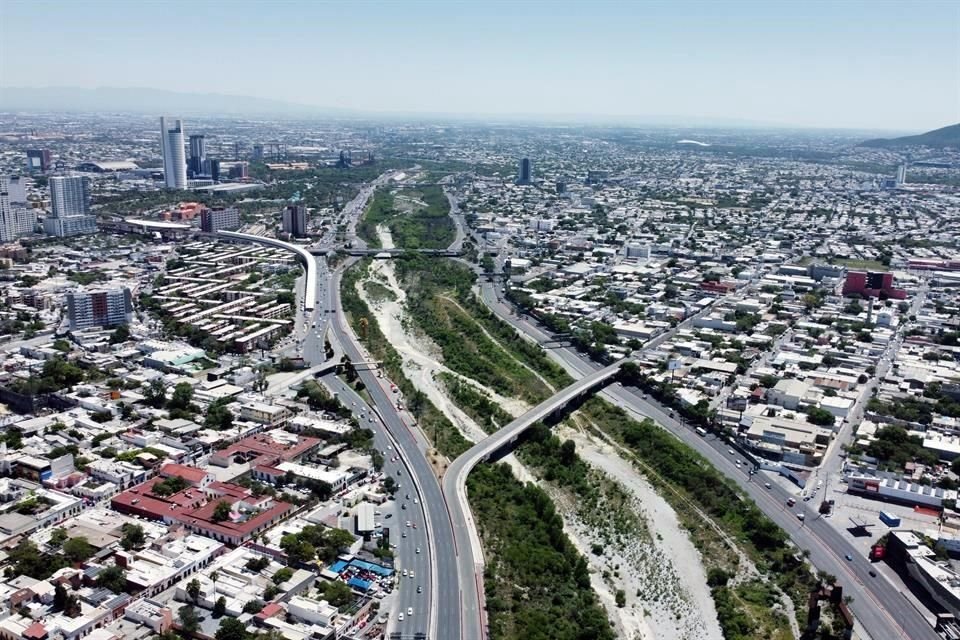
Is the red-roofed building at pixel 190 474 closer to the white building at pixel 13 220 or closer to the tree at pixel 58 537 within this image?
the tree at pixel 58 537

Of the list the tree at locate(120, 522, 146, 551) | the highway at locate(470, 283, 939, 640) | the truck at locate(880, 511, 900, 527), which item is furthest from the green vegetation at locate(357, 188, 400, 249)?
the truck at locate(880, 511, 900, 527)

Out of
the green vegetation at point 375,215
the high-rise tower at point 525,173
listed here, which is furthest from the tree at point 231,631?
the high-rise tower at point 525,173

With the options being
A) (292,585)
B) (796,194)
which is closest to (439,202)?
(796,194)

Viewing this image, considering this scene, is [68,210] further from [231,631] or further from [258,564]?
[231,631]

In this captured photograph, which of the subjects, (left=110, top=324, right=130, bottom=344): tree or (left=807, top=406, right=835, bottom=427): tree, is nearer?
(left=807, top=406, right=835, bottom=427): tree

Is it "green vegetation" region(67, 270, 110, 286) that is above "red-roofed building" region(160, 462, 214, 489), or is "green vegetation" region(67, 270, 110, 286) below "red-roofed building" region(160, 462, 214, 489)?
above

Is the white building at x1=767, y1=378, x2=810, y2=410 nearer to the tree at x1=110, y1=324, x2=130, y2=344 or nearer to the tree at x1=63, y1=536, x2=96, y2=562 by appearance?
the tree at x1=63, y1=536, x2=96, y2=562

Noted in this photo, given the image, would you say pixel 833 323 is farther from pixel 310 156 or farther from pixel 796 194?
pixel 310 156
